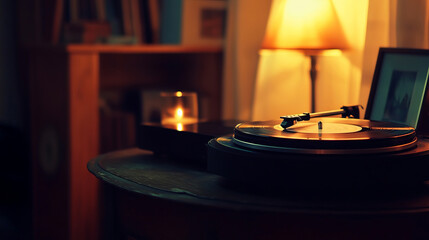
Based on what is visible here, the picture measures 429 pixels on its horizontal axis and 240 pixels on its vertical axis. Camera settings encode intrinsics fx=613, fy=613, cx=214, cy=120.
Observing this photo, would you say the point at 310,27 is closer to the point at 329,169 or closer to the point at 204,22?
the point at 329,169

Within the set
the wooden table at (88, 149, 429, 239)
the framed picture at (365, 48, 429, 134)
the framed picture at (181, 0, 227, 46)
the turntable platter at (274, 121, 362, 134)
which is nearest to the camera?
the wooden table at (88, 149, 429, 239)

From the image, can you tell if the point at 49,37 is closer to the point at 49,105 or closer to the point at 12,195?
the point at 49,105

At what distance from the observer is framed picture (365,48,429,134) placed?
1.19m

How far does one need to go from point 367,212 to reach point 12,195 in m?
Result: 1.81

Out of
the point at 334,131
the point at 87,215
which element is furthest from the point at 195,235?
the point at 87,215

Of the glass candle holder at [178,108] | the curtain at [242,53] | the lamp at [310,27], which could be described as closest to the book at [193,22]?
the curtain at [242,53]

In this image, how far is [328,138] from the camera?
91 cm

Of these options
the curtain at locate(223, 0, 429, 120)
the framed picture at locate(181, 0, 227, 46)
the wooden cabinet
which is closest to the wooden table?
the curtain at locate(223, 0, 429, 120)

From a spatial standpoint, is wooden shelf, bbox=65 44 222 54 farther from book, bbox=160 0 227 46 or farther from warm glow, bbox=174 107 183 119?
warm glow, bbox=174 107 183 119

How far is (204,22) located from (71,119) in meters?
0.68

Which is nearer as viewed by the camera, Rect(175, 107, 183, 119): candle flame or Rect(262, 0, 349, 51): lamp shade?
Rect(175, 107, 183, 119): candle flame

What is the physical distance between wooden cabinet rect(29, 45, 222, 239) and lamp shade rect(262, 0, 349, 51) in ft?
2.36

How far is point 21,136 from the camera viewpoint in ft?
7.53

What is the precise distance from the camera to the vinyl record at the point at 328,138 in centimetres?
89
